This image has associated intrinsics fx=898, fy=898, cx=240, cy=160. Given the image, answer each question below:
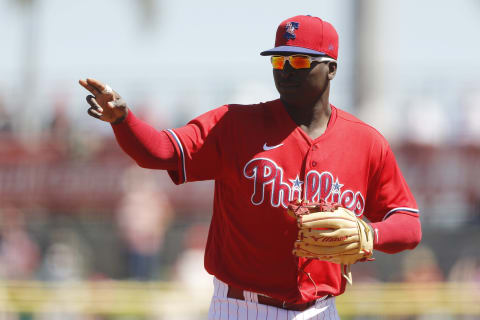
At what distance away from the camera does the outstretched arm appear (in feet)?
10.6

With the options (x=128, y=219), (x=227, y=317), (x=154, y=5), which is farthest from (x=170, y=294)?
(x=154, y=5)

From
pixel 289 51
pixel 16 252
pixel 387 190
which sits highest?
pixel 289 51

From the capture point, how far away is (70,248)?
1170 centimetres

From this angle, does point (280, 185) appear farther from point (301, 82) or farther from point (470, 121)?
point (470, 121)

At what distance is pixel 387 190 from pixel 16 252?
8.06 meters

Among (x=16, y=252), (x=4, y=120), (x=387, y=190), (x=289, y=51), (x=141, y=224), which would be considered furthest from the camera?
(x=4, y=120)

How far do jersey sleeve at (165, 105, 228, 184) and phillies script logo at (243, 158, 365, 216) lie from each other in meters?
0.14

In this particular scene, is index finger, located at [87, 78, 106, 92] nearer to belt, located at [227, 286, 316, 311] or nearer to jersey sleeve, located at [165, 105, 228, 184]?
jersey sleeve, located at [165, 105, 228, 184]

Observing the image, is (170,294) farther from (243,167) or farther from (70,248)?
(243,167)

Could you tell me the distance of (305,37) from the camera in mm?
3535

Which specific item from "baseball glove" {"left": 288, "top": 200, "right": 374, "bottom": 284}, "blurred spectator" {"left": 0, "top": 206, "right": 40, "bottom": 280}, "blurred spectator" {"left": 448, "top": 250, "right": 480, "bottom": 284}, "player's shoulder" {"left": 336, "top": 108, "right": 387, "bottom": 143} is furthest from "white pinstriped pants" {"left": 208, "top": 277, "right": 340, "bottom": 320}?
"blurred spectator" {"left": 0, "top": 206, "right": 40, "bottom": 280}

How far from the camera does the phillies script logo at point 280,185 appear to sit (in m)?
3.51

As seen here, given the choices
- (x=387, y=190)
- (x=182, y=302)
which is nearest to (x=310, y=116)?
(x=387, y=190)

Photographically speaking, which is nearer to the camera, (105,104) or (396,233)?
(105,104)
